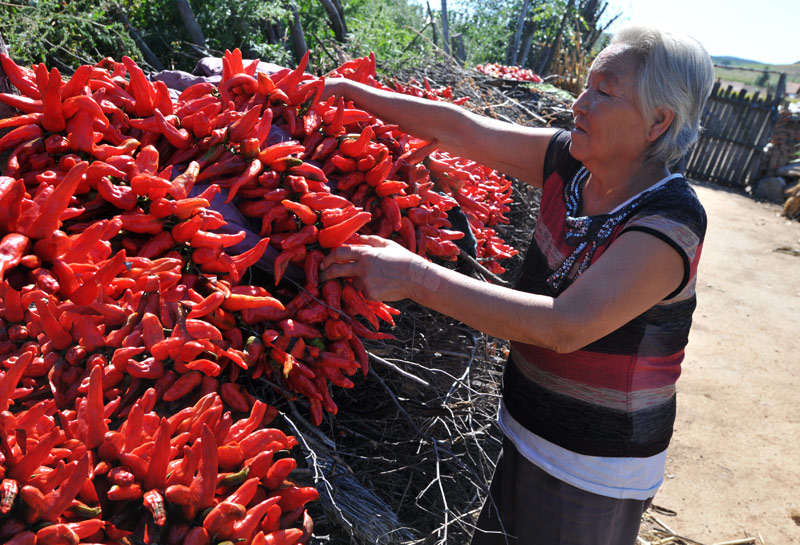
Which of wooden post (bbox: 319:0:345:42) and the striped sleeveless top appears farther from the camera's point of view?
wooden post (bbox: 319:0:345:42)

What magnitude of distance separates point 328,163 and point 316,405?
70cm

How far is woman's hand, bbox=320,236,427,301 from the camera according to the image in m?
1.52

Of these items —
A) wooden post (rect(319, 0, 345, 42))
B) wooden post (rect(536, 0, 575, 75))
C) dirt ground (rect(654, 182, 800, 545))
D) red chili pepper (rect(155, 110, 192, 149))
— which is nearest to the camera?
red chili pepper (rect(155, 110, 192, 149))

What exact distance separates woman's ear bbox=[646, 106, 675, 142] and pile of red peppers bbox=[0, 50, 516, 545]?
0.66 m

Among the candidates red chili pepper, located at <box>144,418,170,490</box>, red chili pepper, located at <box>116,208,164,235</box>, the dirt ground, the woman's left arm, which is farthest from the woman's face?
→ the dirt ground

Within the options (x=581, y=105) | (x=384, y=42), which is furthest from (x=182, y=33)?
(x=581, y=105)

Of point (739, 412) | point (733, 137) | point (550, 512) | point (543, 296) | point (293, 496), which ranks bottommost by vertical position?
point (739, 412)

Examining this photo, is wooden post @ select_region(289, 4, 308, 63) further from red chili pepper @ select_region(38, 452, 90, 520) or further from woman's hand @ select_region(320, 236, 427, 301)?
red chili pepper @ select_region(38, 452, 90, 520)

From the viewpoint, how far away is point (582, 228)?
1.72 m

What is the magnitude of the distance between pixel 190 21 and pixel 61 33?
2.66ft

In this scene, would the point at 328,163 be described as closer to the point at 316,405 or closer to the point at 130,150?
the point at 130,150

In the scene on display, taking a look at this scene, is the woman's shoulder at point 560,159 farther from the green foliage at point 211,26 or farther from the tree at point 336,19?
the tree at point 336,19

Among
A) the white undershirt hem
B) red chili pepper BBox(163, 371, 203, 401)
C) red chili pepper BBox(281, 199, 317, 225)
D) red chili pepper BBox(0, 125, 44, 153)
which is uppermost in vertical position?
red chili pepper BBox(0, 125, 44, 153)

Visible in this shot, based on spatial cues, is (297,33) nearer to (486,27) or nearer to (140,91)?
(140,91)
